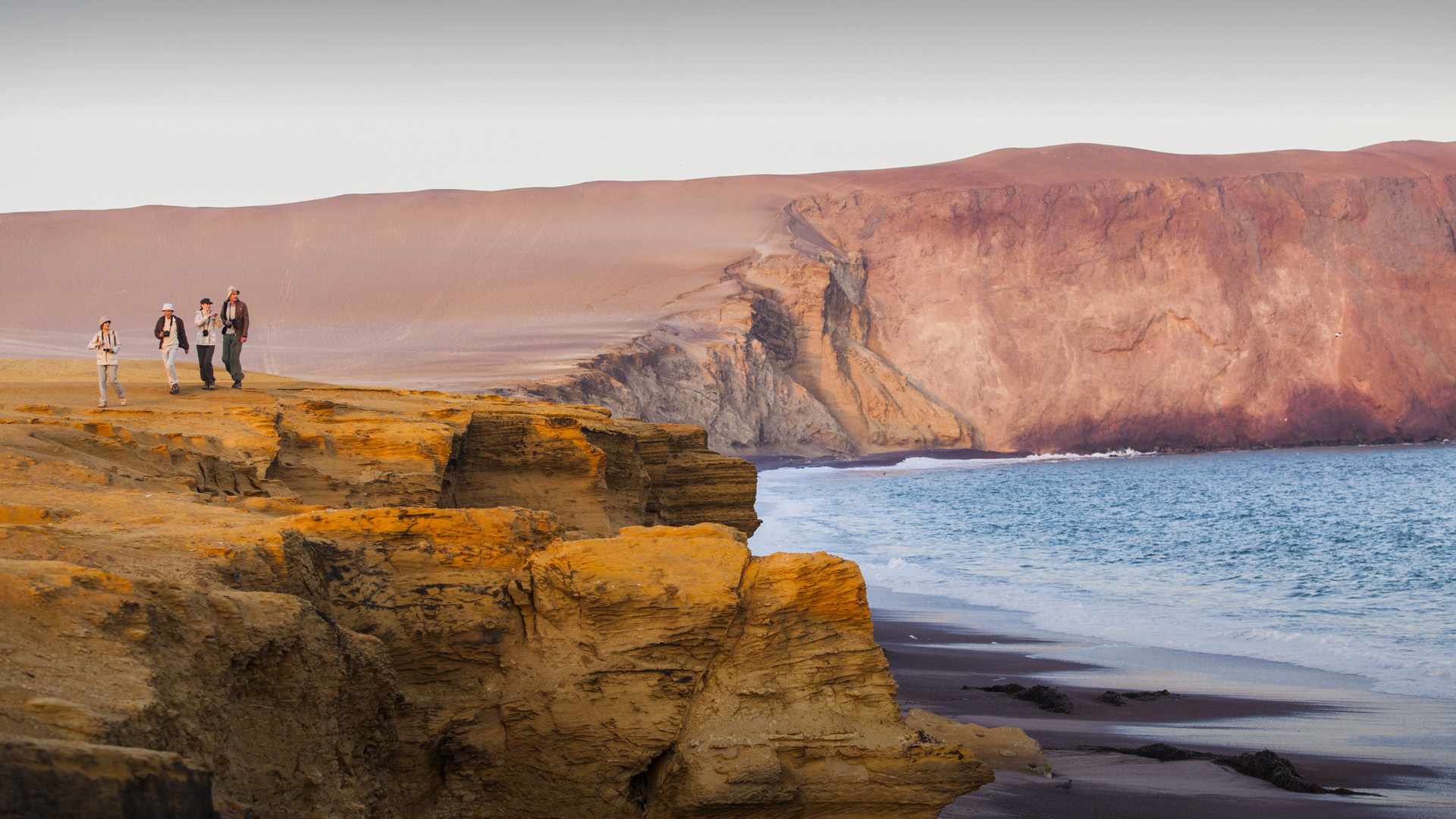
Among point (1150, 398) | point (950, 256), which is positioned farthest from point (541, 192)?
point (1150, 398)

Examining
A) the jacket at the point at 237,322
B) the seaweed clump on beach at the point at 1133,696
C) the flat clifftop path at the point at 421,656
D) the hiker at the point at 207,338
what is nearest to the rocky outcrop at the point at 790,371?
→ the jacket at the point at 237,322

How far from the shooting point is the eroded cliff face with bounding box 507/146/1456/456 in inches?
2657

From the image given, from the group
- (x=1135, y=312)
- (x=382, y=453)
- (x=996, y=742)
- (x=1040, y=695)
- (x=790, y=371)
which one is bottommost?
(x=1040, y=695)

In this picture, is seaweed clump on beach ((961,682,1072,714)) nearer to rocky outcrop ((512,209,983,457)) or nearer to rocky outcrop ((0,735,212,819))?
rocky outcrop ((0,735,212,819))

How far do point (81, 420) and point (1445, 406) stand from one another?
3256 inches

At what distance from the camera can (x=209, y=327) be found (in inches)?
437

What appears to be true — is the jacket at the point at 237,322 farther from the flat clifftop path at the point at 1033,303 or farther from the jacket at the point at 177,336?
the flat clifftop path at the point at 1033,303

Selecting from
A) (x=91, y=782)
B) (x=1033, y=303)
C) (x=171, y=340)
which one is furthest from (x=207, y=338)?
(x=1033, y=303)

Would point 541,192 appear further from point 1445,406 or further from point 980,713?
point 980,713

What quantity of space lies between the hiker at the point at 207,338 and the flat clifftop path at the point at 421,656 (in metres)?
4.13

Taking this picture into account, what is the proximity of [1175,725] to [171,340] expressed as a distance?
10.2 metres

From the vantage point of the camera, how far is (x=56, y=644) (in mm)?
3160

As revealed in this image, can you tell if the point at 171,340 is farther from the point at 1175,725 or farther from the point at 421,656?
the point at 1175,725

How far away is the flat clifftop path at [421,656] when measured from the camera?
333 centimetres
